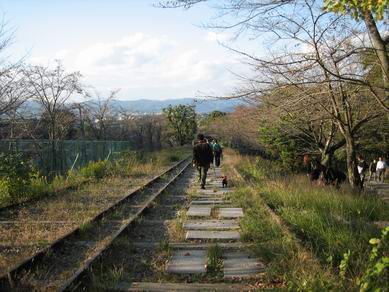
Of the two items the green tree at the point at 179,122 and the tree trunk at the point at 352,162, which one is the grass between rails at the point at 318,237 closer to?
the tree trunk at the point at 352,162

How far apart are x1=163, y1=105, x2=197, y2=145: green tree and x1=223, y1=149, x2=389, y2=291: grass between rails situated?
7982 centimetres

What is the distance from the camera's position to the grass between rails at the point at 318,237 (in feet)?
17.0

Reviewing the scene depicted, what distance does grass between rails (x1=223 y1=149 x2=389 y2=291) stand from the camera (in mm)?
5184

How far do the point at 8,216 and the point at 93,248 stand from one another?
4.18 metres

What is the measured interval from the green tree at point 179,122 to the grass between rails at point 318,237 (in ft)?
262

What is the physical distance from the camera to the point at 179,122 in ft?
310

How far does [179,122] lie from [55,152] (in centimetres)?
7314

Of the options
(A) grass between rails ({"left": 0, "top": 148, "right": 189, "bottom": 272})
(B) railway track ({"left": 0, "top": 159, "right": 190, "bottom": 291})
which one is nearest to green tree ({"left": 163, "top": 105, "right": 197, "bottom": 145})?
(A) grass between rails ({"left": 0, "top": 148, "right": 189, "bottom": 272})

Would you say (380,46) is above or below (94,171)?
above

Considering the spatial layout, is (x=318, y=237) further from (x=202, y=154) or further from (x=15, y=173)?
(x=202, y=154)

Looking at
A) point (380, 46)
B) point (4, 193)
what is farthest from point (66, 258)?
point (4, 193)

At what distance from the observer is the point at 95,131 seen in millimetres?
57844

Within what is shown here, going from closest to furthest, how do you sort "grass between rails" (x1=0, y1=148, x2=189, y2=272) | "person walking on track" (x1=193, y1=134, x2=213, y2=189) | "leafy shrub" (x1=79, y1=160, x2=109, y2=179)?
"grass between rails" (x1=0, y1=148, x2=189, y2=272) < "person walking on track" (x1=193, y1=134, x2=213, y2=189) < "leafy shrub" (x1=79, y1=160, x2=109, y2=179)

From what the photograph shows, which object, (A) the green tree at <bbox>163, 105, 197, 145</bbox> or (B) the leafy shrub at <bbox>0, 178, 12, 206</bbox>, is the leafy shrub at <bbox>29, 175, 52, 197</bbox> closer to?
(B) the leafy shrub at <bbox>0, 178, 12, 206</bbox>
